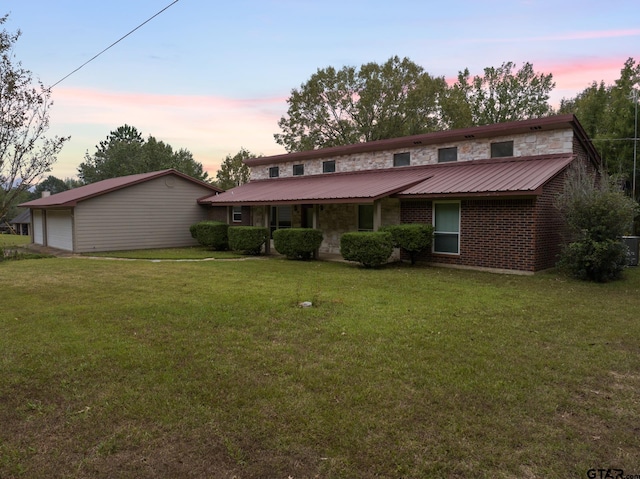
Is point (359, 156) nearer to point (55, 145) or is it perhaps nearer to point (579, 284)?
point (579, 284)

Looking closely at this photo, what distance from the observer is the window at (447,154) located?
1491 cm

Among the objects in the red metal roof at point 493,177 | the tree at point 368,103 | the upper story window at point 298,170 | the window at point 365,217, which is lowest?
the window at point 365,217

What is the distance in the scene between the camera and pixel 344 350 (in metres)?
4.89

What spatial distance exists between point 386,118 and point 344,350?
1329 inches

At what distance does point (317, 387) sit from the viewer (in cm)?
388

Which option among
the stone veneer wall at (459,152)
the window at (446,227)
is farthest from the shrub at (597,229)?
the window at (446,227)

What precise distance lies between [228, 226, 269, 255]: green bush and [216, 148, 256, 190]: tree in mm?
31276

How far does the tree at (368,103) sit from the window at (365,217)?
21.9m

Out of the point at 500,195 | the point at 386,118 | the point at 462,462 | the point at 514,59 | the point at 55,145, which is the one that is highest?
the point at 514,59

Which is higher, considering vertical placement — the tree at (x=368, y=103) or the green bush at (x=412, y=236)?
the tree at (x=368, y=103)

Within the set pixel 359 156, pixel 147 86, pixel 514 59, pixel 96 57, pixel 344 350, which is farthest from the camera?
pixel 514 59

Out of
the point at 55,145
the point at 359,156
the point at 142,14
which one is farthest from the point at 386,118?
the point at 55,145

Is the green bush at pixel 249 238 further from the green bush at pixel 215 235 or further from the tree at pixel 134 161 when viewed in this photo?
the tree at pixel 134 161

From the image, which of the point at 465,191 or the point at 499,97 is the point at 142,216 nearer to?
the point at 465,191
